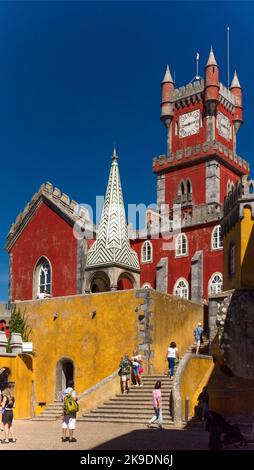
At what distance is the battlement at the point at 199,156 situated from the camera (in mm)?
47188

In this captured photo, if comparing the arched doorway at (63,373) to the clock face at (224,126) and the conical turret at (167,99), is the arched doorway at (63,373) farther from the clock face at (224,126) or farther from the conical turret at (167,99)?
the conical turret at (167,99)

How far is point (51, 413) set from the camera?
25688 millimetres

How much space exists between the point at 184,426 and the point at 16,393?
8.25 meters

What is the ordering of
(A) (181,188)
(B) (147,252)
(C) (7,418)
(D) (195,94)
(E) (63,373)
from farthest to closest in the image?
(D) (195,94)
(A) (181,188)
(B) (147,252)
(E) (63,373)
(C) (7,418)

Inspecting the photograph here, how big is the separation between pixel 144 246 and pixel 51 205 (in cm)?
603

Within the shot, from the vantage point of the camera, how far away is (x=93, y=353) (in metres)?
27.8

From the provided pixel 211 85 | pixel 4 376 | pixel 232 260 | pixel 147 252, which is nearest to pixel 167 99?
pixel 211 85

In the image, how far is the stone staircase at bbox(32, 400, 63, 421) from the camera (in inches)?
984

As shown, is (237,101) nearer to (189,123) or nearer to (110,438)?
(189,123)

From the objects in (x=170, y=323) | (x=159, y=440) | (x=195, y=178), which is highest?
(x=195, y=178)

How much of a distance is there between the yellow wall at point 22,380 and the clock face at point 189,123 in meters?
26.8

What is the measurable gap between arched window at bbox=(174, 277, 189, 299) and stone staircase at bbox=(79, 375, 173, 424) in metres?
14.7

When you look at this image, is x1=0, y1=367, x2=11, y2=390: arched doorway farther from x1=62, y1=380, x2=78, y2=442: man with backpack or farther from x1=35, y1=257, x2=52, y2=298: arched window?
x1=35, y1=257, x2=52, y2=298: arched window

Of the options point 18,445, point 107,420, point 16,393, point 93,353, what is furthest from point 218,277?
point 18,445
